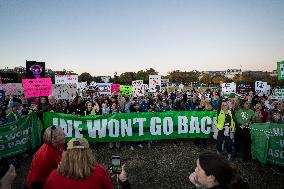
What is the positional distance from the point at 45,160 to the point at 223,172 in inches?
95.3

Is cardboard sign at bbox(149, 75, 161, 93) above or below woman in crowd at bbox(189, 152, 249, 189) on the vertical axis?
above

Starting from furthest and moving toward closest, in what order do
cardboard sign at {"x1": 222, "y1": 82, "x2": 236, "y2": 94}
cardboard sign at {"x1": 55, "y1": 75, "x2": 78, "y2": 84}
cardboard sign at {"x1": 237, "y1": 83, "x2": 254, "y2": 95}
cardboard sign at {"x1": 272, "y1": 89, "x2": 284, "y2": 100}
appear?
1. cardboard sign at {"x1": 237, "y1": 83, "x2": 254, "y2": 95}
2. cardboard sign at {"x1": 222, "y1": 82, "x2": 236, "y2": 94}
3. cardboard sign at {"x1": 55, "y1": 75, "x2": 78, "y2": 84}
4. cardboard sign at {"x1": 272, "y1": 89, "x2": 284, "y2": 100}

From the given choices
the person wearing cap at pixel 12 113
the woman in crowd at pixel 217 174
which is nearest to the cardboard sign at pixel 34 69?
the person wearing cap at pixel 12 113

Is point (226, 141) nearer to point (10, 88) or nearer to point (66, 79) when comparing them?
point (66, 79)

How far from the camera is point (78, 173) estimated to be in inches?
103

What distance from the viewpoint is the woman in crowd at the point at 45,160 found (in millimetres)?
3420

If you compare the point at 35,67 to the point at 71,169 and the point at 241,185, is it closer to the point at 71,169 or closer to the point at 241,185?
the point at 71,169

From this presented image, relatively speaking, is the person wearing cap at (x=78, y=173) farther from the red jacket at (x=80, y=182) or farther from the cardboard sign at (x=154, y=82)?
the cardboard sign at (x=154, y=82)

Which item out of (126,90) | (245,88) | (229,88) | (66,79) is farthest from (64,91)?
(245,88)

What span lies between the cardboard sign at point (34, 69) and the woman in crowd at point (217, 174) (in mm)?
11397

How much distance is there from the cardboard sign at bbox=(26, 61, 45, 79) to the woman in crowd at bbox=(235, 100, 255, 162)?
949cm

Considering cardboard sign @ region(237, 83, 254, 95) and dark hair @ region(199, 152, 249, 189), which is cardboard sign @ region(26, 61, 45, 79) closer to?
dark hair @ region(199, 152, 249, 189)

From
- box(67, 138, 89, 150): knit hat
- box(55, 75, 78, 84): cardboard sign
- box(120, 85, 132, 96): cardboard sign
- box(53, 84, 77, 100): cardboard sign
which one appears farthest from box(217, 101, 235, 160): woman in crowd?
box(120, 85, 132, 96): cardboard sign

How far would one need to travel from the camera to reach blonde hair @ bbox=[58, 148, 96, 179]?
8.63 feet
